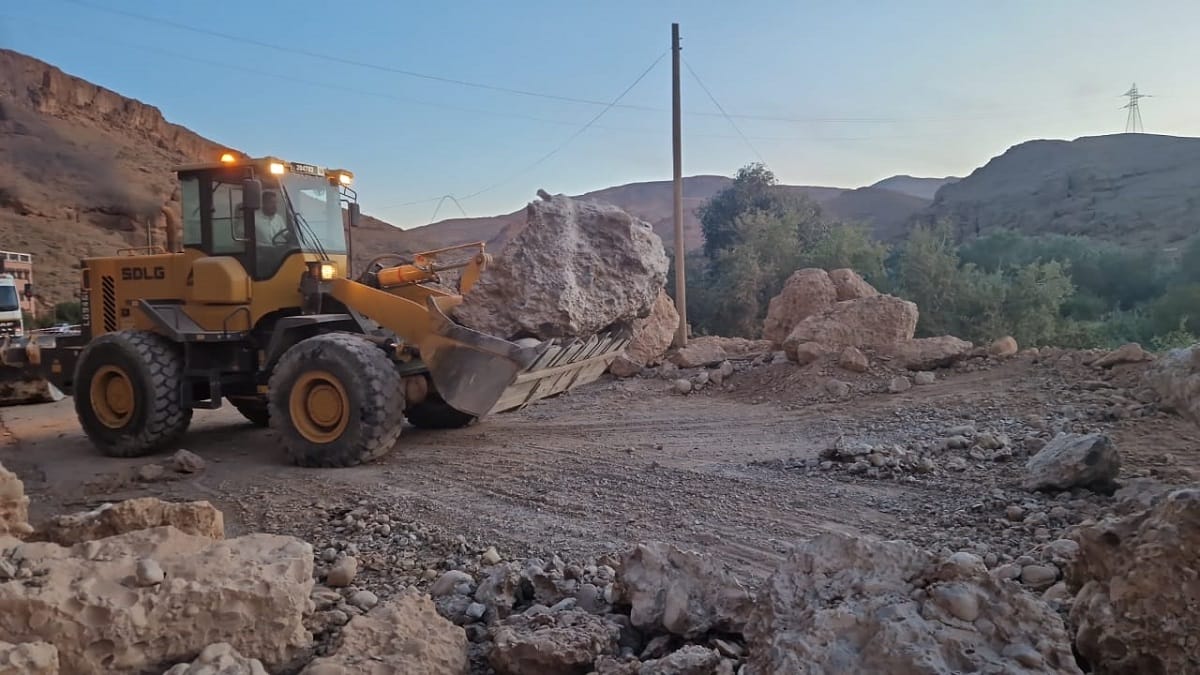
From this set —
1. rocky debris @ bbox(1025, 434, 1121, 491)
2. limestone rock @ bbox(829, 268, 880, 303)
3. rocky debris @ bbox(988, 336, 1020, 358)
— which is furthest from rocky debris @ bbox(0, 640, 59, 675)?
limestone rock @ bbox(829, 268, 880, 303)

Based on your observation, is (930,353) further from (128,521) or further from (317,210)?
(128,521)

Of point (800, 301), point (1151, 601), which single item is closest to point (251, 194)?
point (1151, 601)

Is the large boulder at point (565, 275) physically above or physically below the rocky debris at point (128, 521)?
above

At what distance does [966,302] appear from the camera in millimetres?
15078

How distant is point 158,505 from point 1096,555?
3902 millimetres

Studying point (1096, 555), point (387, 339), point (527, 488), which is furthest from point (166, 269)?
point (1096, 555)

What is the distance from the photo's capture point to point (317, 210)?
332 inches

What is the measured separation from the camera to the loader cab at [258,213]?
8047mm

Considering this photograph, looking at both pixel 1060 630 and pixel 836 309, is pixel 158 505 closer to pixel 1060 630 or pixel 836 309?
pixel 1060 630

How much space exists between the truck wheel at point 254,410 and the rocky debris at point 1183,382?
332 inches

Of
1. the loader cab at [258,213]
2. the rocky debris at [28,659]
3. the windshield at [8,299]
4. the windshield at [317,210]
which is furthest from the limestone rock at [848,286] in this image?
the windshield at [8,299]

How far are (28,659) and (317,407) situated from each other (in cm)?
479

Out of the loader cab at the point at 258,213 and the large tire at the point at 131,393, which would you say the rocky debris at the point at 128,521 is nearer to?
the large tire at the point at 131,393

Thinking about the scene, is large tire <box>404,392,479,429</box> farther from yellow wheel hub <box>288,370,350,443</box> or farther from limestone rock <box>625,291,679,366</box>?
limestone rock <box>625,291,679,366</box>
